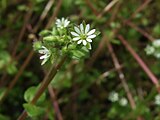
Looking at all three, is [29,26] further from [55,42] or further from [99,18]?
[55,42]

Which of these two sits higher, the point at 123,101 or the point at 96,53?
the point at 96,53

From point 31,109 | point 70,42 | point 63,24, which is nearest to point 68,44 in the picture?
point 70,42

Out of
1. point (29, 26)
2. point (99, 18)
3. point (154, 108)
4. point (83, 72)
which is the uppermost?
point (29, 26)

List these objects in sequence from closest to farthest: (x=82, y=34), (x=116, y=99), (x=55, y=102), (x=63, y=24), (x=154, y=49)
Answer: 1. (x=82, y=34)
2. (x=63, y=24)
3. (x=55, y=102)
4. (x=116, y=99)
5. (x=154, y=49)

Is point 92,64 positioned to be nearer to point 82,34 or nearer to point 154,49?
point 154,49

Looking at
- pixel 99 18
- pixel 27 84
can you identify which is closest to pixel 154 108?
pixel 99 18
